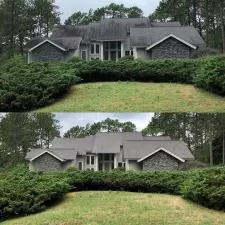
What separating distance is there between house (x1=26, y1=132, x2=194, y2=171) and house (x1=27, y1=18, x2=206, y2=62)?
902 centimetres

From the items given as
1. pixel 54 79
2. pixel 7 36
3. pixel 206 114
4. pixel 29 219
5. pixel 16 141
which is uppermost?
pixel 7 36

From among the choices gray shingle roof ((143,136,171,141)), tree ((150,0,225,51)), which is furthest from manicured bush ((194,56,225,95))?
tree ((150,0,225,51))

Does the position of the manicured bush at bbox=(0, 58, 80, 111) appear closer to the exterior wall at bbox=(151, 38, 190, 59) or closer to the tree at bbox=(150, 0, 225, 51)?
the exterior wall at bbox=(151, 38, 190, 59)

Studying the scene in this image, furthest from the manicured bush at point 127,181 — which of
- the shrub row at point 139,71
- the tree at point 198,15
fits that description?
the tree at point 198,15

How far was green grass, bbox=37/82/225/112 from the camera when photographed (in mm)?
17203

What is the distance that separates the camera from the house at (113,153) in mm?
20078

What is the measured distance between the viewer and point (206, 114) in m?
18.0

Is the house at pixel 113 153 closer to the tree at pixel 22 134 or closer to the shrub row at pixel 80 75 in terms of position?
the tree at pixel 22 134

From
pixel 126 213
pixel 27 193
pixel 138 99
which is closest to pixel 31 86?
pixel 138 99

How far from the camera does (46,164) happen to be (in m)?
20.0

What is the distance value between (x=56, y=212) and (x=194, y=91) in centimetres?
818

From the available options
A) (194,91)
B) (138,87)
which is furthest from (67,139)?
(194,91)

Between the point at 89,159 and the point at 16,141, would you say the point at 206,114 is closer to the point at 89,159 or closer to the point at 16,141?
the point at 89,159

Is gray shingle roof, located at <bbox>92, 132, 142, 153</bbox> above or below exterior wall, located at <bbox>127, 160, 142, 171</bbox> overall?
above
